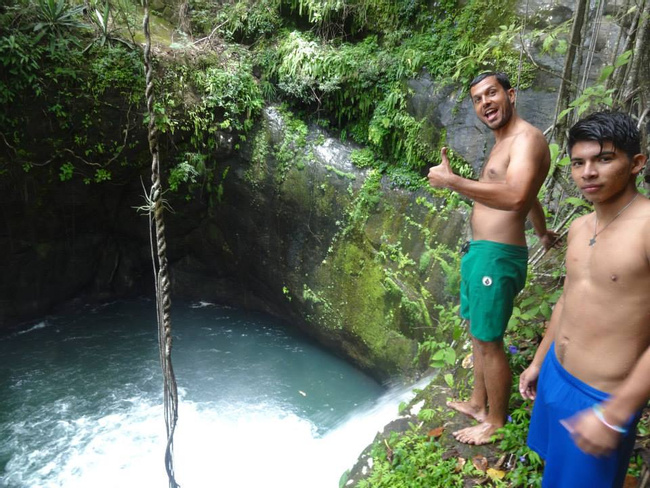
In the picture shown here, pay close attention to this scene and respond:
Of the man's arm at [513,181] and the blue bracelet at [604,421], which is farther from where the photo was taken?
the man's arm at [513,181]

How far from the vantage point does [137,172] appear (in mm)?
6418

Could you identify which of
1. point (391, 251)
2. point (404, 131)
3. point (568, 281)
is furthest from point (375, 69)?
point (568, 281)

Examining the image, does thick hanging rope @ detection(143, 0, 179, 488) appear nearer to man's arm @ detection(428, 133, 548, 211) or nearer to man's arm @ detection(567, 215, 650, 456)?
man's arm @ detection(428, 133, 548, 211)

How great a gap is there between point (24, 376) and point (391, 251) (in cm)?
487

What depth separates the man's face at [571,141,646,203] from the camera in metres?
1.51

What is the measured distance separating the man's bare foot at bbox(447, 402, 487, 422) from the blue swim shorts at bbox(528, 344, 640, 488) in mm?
748

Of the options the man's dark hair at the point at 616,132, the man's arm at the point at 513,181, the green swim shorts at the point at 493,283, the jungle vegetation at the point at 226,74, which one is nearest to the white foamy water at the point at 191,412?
the jungle vegetation at the point at 226,74

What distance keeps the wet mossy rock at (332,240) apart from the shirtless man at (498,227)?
240cm

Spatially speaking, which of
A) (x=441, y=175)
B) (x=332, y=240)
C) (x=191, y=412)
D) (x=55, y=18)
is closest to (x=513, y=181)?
(x=441, y=175)

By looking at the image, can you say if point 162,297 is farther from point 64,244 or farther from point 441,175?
point 64,244

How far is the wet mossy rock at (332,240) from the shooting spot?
513 cm

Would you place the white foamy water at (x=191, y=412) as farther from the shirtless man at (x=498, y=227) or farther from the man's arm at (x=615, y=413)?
the man's arm at (x=615, y=413)

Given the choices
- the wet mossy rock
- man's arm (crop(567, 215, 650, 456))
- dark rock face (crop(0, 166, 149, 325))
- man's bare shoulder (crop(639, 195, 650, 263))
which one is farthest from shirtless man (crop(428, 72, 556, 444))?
dark rock face (crop(0, 166, 149, 325))

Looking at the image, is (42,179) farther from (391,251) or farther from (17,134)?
(391,251)
